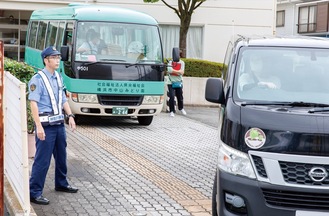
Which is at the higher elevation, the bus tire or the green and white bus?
the green and white bus

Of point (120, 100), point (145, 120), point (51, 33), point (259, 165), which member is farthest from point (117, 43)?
point (259, 165)

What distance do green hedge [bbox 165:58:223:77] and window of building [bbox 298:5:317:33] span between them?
101 ft

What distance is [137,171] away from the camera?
841cm

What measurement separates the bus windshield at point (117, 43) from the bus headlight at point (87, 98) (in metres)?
0.81

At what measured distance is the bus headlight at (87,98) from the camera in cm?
1222

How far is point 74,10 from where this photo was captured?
13359mm

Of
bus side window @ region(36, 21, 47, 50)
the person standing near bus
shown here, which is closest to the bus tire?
the person standing near bus

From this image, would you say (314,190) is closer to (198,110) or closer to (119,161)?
(119,161)

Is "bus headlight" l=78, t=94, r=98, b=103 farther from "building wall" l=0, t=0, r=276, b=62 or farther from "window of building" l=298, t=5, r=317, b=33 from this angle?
"window of building" l=298, t=5, r=317, b=33

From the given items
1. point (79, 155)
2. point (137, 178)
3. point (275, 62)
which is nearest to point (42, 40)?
point (79, 155)

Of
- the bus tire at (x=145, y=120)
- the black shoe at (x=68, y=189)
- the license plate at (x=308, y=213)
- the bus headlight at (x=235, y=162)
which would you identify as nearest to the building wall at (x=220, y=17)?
the bus tire at (x=145, y=120)

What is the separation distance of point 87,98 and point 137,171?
4.24 meters

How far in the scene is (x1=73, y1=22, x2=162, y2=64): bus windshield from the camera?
12.5m

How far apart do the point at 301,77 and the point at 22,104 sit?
9.55ft
